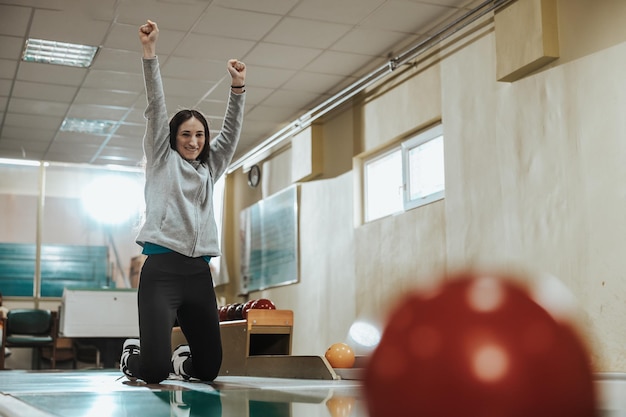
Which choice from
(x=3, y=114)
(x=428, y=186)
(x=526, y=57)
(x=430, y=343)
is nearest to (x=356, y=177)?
(x=428, y=186)

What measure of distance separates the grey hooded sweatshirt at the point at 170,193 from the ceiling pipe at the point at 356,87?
296cm

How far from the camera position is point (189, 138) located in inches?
142

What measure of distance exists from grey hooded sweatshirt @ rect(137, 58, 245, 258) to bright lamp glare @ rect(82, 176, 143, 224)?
824 cm

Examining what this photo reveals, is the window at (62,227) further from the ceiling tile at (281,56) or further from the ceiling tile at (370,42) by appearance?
the ceiling tile at (370,42)

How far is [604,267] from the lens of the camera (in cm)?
458

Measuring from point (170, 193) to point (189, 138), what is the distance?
295mm

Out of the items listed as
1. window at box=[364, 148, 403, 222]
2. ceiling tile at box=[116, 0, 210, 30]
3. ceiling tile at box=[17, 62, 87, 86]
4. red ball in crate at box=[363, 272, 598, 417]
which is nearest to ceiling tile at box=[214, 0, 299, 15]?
ceiling tile at box=[116, 0, 210, 30]

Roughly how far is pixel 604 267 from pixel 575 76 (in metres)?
1.22

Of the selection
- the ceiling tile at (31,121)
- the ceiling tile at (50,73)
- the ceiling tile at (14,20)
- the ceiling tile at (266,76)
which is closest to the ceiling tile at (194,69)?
the ceiling tile at (266,76)

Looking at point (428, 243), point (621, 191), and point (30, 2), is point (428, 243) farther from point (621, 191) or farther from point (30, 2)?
point (30, 2)

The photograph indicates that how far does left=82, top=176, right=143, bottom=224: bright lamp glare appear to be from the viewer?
11594mm

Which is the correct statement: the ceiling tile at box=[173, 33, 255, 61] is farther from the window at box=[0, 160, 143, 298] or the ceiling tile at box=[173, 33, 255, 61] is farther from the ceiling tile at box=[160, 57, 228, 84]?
the window at box=[0, 160, 143, 298]

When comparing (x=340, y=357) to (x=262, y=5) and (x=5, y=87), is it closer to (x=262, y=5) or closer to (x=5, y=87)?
(x=262, y=5)

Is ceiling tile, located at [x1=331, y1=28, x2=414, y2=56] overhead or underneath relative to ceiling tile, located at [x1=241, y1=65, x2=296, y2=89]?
overhead
